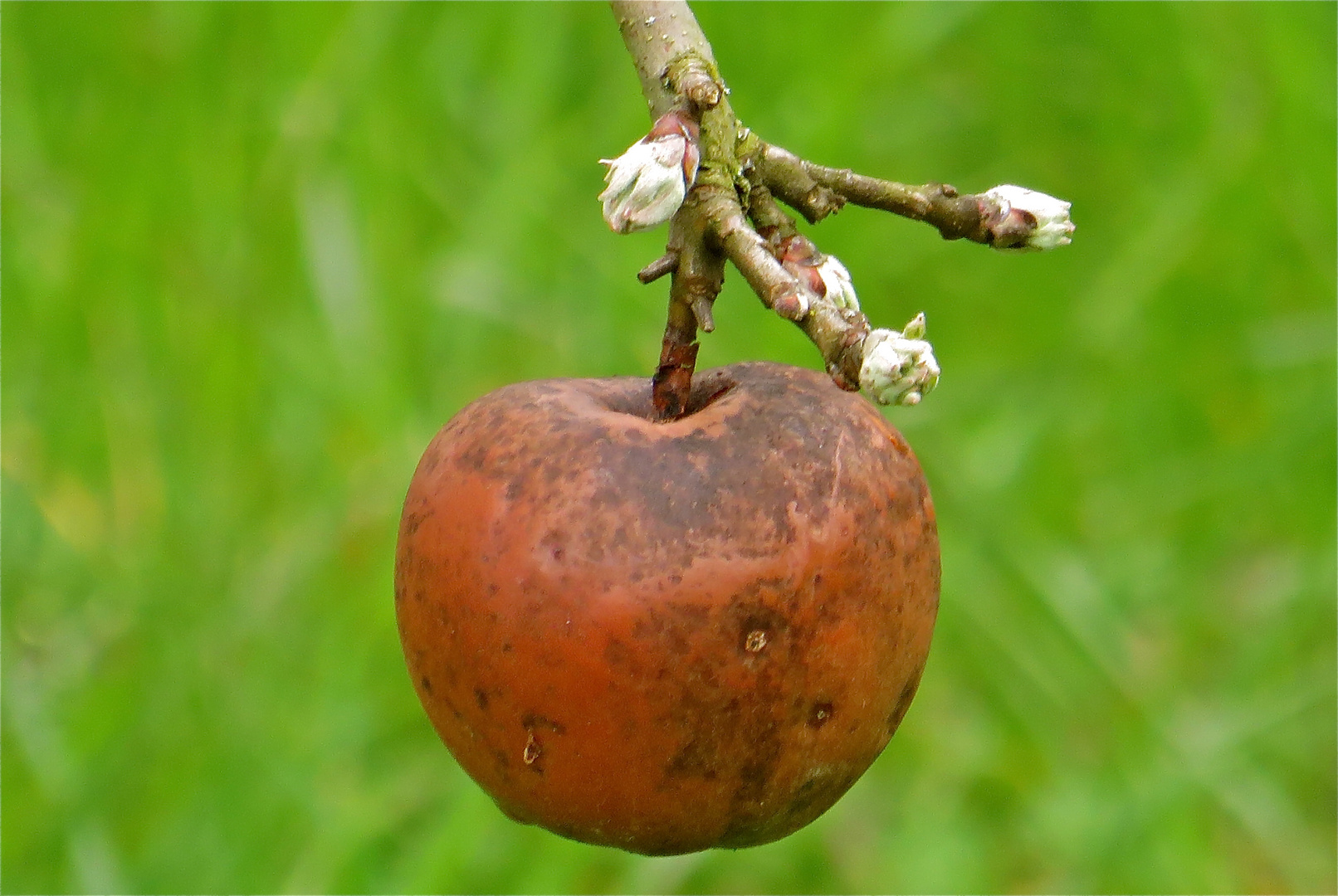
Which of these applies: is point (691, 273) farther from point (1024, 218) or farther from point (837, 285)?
point (1024, 218)

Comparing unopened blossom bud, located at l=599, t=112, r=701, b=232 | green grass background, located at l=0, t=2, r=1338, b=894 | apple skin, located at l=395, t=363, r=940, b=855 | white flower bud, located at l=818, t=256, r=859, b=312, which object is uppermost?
unopened blossom bud, located at l=599, t=112, r=701, b=232

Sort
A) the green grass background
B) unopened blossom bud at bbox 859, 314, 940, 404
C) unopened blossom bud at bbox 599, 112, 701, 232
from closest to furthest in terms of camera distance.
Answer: unopened blossom bud at bbox 859, 314, 940, 404, unopened blossom bud at bbox 599, 112, 701, 232, the green grass background

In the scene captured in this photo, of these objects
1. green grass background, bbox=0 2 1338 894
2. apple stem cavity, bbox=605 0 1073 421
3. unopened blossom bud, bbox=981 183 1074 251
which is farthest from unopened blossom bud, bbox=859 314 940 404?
green grass background, bbox=0 2 1338 894

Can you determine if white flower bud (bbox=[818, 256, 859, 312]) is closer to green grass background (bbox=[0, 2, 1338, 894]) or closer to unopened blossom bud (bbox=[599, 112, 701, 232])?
unopened blossom bud (bbox=[599, 112, 701, 232])

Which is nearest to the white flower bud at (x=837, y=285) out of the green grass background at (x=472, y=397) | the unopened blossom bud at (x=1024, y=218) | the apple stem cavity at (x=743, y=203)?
the apple stem cavity at (x=743, y=203)

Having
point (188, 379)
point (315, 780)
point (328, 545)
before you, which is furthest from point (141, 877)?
point (188, 379)
